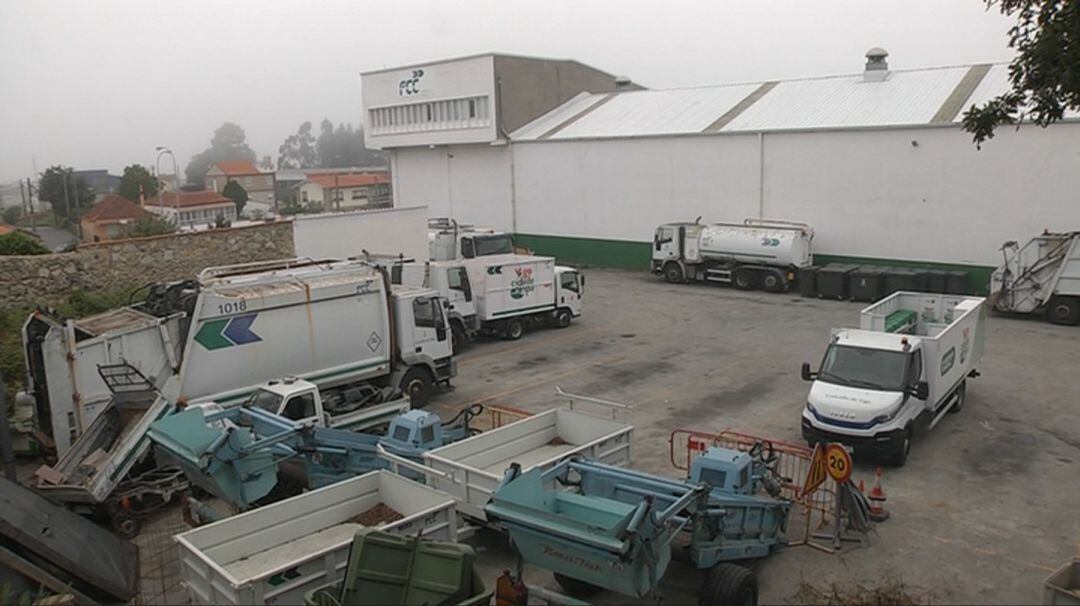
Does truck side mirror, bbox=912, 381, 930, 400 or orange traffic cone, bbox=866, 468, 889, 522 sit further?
truck side mirror, bbox=912, 381, 930, 400

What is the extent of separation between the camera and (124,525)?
38.4ft

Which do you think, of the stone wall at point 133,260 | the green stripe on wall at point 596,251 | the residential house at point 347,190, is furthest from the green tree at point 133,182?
the stone wall at point 133,260

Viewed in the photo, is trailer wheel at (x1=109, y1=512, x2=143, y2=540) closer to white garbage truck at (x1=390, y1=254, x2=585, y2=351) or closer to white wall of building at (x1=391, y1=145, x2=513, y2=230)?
white garbage truck at (x1=390, y1=254, x2=585, y2=351)

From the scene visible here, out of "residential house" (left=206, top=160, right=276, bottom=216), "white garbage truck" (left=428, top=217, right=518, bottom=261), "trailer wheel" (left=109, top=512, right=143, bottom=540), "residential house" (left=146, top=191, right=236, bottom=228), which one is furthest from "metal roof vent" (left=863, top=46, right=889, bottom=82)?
"residential house" (left=206, top=160, right=276, bottom=216)

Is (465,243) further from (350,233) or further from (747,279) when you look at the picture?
(747,279)

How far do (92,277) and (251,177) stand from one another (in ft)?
346

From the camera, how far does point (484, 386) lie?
19.0 meters

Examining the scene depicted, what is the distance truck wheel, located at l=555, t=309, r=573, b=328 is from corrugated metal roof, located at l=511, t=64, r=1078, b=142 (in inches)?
475

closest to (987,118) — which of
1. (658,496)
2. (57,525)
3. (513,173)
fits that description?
(658,496)

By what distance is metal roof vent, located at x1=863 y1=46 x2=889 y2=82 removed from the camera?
33.6 meters

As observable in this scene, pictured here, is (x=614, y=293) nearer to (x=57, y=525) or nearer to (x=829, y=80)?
(x=829, y=80)

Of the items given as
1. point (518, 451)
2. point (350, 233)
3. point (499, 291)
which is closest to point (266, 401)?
point (518, 451)

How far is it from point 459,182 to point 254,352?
29318 millimetres

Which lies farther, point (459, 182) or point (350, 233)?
point (459, 182)
